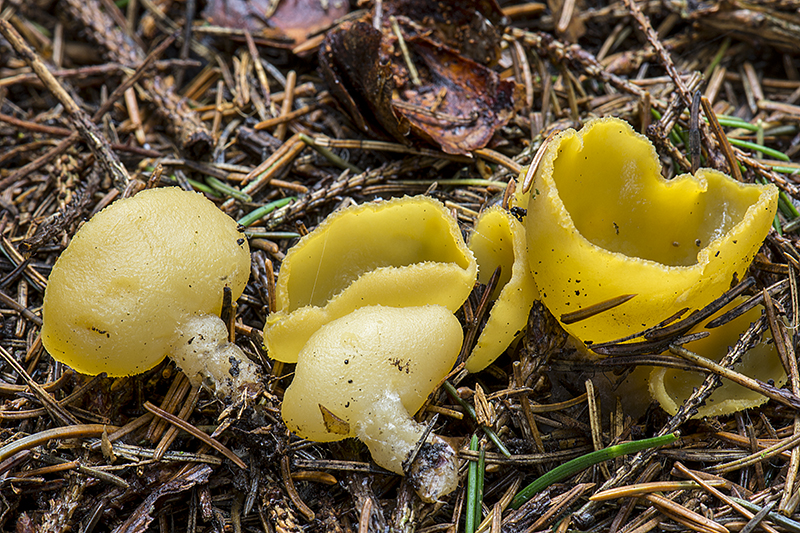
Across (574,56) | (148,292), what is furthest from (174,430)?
(574,56)

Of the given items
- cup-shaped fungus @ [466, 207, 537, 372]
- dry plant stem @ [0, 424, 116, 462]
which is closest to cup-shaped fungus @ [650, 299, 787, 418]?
cup-shaped fungus @ [466, 207, 537, 372]

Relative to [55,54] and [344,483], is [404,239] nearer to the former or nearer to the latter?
[344,483]

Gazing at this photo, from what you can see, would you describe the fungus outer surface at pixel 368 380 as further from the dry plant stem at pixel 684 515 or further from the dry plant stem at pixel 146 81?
the dry plant stem at pixel 146 81

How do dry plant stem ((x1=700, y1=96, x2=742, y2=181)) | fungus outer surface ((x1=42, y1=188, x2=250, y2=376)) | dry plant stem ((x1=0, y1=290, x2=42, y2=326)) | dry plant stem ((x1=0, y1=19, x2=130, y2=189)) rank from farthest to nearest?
1. dry plant stem ((x1=0, y1=19, x2=130, y2=189))
2. dry plant stem ((x1=700, y1=96, x2=742, y2=181))
3. dry plant stem ((x1=0, y1=290, x2=42, y2=326))
4. fungus outer surface ((x1=42, y1=188, x2=250, y2=376))

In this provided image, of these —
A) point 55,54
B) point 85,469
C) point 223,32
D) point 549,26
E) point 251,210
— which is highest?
point 549,26

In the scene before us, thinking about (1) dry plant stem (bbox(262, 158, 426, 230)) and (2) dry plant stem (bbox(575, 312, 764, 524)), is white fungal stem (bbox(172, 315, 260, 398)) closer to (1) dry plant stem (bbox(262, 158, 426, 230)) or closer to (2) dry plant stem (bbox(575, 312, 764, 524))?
(1) dry plant stem (bbox(262, 158, 426, 230))

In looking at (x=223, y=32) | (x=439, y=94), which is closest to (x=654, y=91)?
(x=439, y=94)
